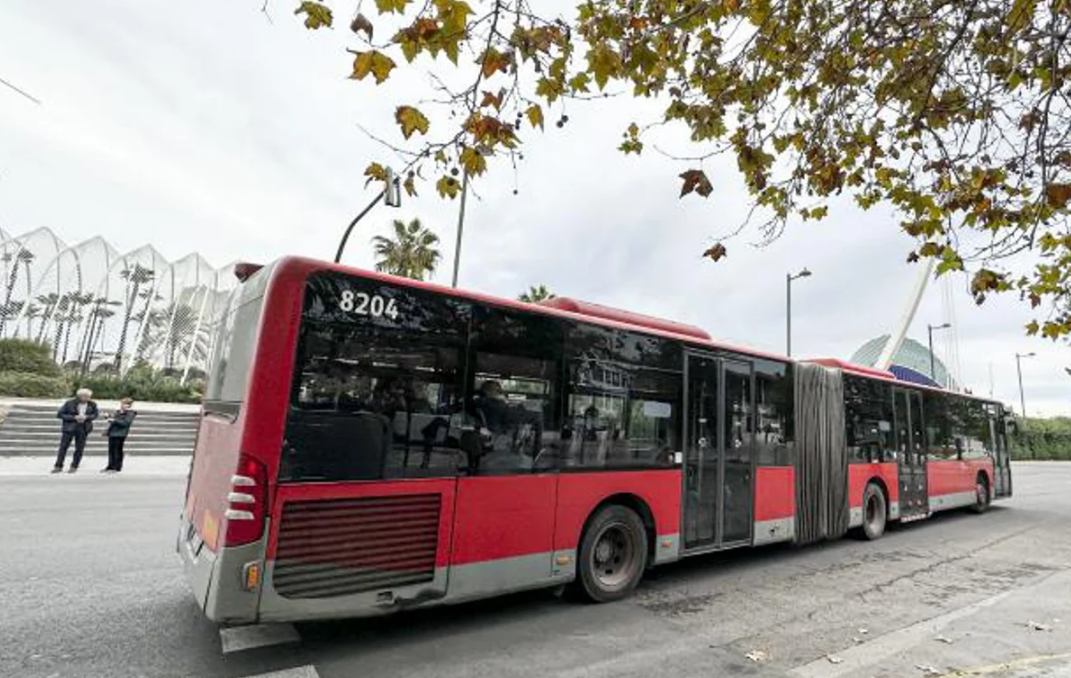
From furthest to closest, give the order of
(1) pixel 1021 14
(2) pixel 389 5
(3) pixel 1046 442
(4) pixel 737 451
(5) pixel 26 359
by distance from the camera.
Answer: (3) pixel 1046 442 < (5) pixel 26 359 < (4) pixel 737 451 < (1) pixel 1021 14 < (2) pixel 389 5

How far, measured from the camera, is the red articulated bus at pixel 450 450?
448cm

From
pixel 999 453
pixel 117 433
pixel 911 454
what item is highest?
pixel 999 453

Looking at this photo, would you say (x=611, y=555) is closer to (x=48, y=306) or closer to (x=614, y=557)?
(x=614, y=557)

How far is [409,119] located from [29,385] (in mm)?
29745

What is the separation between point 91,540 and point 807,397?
385 inches

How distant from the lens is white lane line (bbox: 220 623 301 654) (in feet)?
15.6

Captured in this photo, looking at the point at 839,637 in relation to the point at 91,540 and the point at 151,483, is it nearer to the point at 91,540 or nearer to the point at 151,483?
the point at 91,540

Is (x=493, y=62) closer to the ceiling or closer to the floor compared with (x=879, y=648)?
closer to the ceiling

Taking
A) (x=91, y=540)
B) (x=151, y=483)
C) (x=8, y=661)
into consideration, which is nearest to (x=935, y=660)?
(x=8, y=661)

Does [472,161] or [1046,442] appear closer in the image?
[472,161]

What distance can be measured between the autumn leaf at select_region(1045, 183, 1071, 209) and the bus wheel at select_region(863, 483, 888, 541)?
23.7ft

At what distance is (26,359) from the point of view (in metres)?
28.7

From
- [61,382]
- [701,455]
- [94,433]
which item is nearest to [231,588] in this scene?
[701,455]

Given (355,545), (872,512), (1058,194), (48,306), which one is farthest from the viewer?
(48,306)
